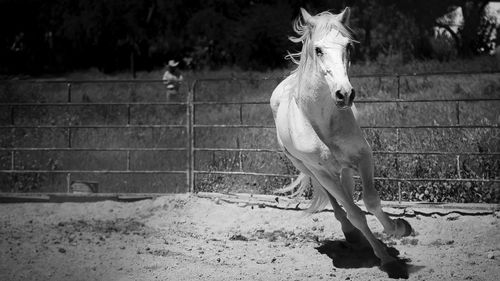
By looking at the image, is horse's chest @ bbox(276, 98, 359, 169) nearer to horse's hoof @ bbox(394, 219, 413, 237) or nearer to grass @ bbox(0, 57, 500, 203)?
horse's hoof @ bbox(394, 219, 413, 237)

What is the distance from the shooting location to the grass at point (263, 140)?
7.46 metres

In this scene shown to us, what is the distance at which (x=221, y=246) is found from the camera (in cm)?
608

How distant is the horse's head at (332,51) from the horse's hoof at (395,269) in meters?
1.32

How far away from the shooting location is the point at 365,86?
33.1ft

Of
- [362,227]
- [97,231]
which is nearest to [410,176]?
[362,227]

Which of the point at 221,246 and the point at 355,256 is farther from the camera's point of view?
the point at 221,246

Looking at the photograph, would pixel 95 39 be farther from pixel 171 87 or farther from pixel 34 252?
pixel 34 252

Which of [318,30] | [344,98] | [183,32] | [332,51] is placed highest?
[183,32]

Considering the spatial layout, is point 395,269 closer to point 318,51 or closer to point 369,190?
point 369,190

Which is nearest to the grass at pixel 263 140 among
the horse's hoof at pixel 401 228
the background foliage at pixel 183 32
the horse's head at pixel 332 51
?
the background foliage at pixel 183 32

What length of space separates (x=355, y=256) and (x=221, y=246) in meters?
1.26

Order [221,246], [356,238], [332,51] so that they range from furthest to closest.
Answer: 1. [221,246]
2. [356,238]
3. [332,51]

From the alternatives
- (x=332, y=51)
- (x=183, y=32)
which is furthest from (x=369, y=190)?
(x=183, y=32)

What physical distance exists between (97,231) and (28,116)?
669 cm
